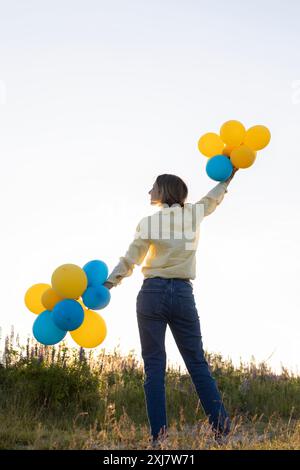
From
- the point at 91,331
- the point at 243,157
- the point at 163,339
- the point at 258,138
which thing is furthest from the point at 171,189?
the point at 91,331

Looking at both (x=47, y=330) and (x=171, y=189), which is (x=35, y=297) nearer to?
(x=47, y=330)

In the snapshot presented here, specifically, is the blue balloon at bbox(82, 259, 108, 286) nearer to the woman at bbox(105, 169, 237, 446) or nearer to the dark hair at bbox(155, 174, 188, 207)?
the woman at bbox(105, 169, 237, 446)

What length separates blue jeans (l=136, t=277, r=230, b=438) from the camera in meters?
4.32

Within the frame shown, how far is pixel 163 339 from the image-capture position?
438 centimetres

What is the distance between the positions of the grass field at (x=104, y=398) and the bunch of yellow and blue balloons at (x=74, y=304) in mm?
712

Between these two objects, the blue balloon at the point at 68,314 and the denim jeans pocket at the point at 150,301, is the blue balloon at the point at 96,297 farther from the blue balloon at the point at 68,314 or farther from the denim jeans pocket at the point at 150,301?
the denim jeans pocket at the point at 150,301

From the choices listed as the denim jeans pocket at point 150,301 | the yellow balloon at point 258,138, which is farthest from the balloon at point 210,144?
the denim jeans pocket at point 150,301

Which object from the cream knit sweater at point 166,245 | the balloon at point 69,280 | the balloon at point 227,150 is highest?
the balloon at point 227,150

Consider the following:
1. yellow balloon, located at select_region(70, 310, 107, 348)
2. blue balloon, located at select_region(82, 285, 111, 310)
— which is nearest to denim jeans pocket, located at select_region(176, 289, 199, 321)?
blue balloon, located at select_region(82, 285, 111, 310)

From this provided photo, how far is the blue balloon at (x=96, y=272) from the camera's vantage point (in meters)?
4.60

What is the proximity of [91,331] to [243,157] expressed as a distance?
1693 millimetres
